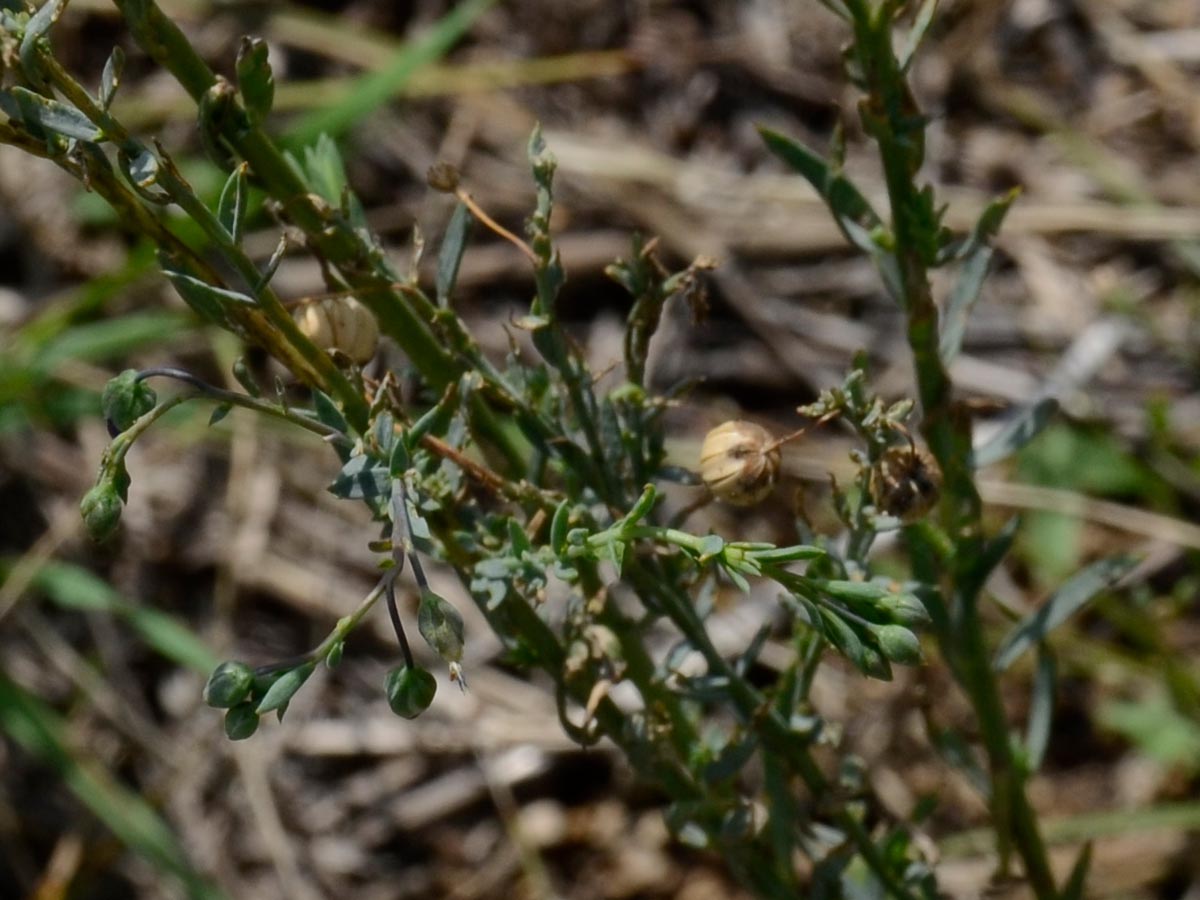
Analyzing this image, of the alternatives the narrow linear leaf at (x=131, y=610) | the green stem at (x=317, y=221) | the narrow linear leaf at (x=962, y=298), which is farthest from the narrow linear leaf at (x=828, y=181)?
the narrow linear leaf at (x=131, y=610)

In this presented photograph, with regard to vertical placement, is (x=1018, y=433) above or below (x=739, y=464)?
below

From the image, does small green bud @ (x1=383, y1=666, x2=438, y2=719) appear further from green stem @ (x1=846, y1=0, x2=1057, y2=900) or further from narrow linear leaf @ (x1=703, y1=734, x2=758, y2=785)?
green stem @ (x1=846, y1=0, x2=1057, y2=900)

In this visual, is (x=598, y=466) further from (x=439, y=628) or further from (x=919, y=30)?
(x=919, y=30)

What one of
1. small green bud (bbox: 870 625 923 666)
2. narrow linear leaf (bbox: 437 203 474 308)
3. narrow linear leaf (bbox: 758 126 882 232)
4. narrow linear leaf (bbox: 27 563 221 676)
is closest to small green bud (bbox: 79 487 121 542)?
narrow linear leaf (bbox: 437 203 474 308)

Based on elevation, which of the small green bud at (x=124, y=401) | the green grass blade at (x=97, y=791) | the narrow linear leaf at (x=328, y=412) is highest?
the small green bud at (x=124, y=401)

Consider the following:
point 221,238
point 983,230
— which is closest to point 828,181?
point 983,230

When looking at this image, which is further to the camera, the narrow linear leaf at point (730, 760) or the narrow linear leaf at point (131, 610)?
the narrow linear leaf at point (131, 610)

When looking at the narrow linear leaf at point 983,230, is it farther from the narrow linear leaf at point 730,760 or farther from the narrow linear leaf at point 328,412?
the narrow linear leaf at point 328,412
